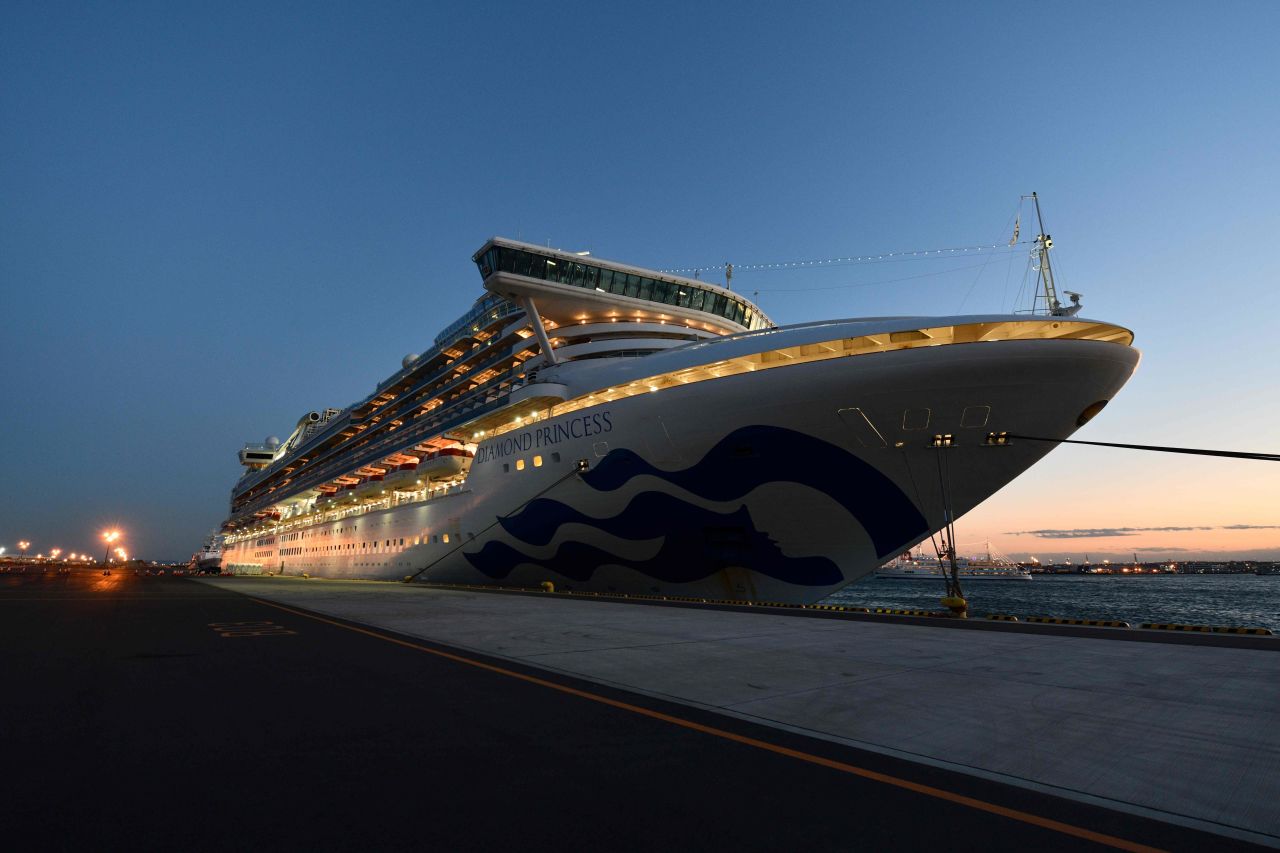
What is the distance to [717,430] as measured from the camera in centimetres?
1547

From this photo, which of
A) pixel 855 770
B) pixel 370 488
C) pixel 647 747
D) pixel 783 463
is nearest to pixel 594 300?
pixel 783 463

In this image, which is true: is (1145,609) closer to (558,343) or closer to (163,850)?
(558,343)

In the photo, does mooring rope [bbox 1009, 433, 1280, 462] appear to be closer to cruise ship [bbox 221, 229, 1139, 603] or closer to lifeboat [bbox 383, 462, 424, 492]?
cruise ship [bbox 221, 229, 1139, 603]

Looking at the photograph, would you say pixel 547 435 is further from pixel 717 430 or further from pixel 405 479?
pixel 405 479

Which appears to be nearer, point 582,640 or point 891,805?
point 891,805

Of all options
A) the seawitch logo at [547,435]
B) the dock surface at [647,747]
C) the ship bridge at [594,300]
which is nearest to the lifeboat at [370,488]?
the seawitch logo at [547,435]

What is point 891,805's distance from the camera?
124 inches

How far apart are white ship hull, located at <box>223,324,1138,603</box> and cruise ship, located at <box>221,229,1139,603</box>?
47 millimetres

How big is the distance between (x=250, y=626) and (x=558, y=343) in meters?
16.0

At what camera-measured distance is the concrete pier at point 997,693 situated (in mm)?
3525

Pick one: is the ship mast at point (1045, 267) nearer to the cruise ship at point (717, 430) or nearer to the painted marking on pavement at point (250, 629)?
the cruise ship at point (717, 430)

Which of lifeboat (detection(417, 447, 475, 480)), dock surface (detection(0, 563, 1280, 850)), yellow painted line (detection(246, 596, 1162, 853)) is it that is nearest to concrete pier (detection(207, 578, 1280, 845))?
dock surface (detection(0, 563, 1280, 850))

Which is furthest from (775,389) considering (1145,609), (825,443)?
(1145,609)

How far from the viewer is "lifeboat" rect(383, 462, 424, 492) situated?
30327mm
